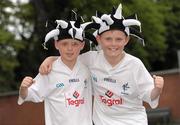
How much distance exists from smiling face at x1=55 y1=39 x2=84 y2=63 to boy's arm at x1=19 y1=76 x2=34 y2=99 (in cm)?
43

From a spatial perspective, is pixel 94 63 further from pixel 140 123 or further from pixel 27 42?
pixel 27 42

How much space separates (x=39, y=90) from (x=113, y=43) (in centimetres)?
86

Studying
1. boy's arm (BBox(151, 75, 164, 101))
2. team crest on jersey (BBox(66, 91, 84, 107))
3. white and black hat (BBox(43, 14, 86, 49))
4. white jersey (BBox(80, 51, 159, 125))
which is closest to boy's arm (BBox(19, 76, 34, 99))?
team crest on jersey (BBox(66, 91, 84, 107))

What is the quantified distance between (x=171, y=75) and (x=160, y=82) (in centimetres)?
943

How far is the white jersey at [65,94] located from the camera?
16.4ft

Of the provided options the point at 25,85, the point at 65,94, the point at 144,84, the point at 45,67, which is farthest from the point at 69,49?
the point at 144,84

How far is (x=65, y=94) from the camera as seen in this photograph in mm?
5020

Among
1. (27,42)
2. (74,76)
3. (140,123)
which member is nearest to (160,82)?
(140,123)

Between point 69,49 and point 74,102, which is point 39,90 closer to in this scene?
point 74,102

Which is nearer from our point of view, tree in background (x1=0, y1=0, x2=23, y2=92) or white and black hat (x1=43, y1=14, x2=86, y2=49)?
white and black hat (x1=43, y1=14, x2=86, y2=49)

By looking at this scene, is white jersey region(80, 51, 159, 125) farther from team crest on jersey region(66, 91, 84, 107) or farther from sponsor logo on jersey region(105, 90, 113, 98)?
team crest on jersey region(66, 91, 84, 107)

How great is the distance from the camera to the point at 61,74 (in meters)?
5.08

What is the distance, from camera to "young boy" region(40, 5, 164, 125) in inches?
194

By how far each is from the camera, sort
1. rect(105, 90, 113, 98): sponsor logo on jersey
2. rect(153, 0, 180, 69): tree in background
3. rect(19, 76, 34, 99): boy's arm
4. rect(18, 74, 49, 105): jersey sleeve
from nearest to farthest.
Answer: rect(19, 76, 34, 99): boy's arm → rect(105, 90, 113, 98): sponsor logo on jersey → rect(18, 74, 49, 105): jersey sleeve → rect(153, 0, 180, 69): tree in background
